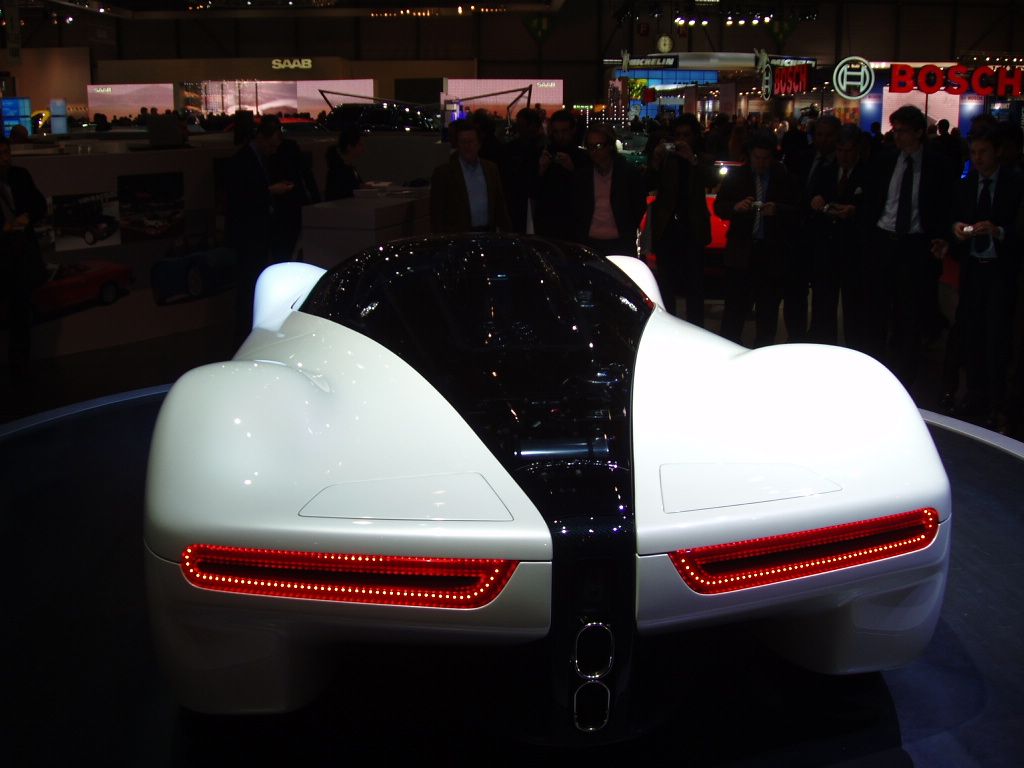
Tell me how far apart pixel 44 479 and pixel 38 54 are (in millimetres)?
26245

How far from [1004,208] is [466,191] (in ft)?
10.1

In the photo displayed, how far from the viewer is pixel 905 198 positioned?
5297 mm

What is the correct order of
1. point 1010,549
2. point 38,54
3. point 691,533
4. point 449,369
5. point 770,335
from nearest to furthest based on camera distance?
point 691,533 → point 449,369 → point 1010,549 → point 770,335 → point 38,54

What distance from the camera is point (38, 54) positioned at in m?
26.5

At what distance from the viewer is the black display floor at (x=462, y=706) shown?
2.24 m

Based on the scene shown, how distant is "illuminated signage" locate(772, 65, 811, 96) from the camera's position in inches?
705

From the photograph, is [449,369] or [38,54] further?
[38,54]

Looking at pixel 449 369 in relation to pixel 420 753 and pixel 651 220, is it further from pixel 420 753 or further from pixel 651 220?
pixel 651 220

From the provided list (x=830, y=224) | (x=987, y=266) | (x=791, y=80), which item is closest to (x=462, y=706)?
(x=987, y=266)

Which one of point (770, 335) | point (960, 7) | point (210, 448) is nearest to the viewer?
point (210, 448)

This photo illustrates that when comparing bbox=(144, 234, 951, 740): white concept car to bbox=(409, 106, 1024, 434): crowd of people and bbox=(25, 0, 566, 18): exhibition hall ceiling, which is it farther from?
bbox=(25, 0, 566, 18): exhibition hall ceiling

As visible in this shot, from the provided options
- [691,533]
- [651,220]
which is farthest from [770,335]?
[691,533]

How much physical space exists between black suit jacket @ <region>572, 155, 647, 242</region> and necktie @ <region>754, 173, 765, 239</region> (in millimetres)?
681

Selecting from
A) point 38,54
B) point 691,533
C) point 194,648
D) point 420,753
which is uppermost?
point 38,54
